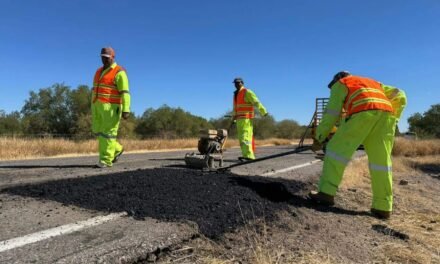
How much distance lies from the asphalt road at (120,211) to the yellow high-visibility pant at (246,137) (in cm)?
331

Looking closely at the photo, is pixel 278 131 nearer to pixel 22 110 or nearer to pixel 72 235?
pixel 22 110

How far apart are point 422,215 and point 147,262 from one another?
4220 mm

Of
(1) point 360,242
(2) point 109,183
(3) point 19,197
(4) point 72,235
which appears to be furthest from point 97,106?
(1) point 360,242

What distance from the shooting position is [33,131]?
4475 cm

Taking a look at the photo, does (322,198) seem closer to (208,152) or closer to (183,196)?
(183,196)

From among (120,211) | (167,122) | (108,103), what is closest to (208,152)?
(108,103)

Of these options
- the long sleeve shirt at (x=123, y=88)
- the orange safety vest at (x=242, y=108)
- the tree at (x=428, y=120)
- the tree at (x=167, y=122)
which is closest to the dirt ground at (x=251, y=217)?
the long sleeve shirt at (x=123, y=88)

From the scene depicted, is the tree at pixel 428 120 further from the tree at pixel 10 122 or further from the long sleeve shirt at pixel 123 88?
the long sleeve shirt at pixel 123 88

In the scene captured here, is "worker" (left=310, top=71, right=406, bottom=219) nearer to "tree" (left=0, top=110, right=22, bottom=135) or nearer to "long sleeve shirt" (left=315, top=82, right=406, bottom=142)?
"long sleeve shirt" (left=315, top=82, right=406, bottom=142)

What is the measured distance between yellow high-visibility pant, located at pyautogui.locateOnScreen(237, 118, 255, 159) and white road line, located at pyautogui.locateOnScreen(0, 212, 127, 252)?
5796mm

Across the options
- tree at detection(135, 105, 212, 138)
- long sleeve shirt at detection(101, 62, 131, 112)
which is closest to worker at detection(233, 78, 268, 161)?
long sleeve shirt at detection(101, 62, 131, 112)

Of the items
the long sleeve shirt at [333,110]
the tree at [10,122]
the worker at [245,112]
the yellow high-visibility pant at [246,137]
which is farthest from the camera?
the tree at [10,122]

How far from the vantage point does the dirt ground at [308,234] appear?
328cm

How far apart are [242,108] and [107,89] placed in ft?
11.4
